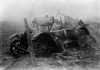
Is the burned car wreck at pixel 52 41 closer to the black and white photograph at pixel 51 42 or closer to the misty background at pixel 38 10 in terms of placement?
the black and white photograph at pixel 51 42

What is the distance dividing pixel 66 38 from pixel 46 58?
0.73m

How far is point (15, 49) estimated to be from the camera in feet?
13.3

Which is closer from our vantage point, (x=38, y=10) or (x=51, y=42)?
(x=51, y=42)

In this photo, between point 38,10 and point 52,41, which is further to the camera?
point 38,10

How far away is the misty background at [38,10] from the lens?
14.0ft

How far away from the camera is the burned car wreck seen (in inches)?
159

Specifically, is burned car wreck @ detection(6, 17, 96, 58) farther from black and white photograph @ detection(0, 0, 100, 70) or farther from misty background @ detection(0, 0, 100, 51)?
misty background @ detection(0, 0, 100, 51)

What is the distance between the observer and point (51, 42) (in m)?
4.08

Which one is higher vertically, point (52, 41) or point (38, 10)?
point (38, 10)

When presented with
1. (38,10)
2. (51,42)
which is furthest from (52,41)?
(38,10)

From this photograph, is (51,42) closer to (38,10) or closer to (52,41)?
(52,41)

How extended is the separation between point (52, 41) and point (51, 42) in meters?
A: 0.04

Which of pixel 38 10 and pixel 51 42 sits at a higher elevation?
pixel 38 10

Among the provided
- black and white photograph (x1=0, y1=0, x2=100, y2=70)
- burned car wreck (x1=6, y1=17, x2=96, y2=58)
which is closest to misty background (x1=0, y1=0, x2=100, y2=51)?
black and white photograph (x1=0, y1=0, x2=100, y2=70)
